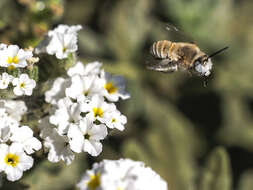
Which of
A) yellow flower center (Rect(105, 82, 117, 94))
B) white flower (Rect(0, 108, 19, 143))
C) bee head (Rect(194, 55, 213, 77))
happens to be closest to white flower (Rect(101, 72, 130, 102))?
yellow flower center (Rect(105, 82, 117, 94))

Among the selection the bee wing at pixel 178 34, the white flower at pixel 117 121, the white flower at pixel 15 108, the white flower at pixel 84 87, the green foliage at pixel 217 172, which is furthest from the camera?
the green foliage at pixel 217 172

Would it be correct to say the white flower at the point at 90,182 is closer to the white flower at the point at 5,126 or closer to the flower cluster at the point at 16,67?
the white flower at the point at 5,126

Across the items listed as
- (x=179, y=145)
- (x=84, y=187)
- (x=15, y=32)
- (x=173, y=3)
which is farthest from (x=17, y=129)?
(x=173, y=3)

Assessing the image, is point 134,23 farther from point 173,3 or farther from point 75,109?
point 75,109

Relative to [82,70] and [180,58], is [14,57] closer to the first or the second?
[82,70]

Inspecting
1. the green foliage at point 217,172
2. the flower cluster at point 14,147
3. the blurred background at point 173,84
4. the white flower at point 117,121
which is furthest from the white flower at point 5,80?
the green foliage at point 217,172
